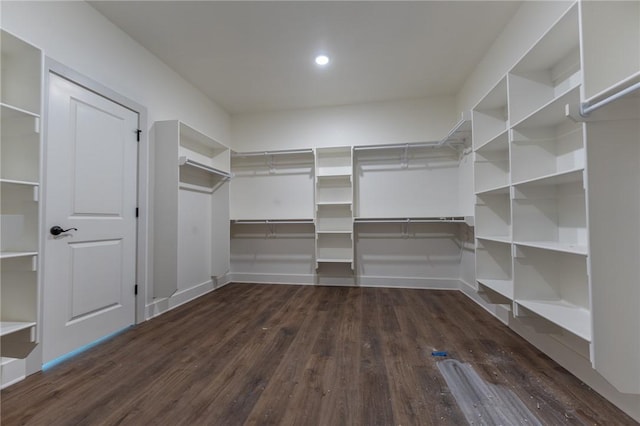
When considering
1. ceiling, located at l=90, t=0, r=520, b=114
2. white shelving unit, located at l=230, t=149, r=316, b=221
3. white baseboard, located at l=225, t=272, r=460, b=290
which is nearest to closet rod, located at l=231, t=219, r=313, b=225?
white shelving unit, located at l=230, t=149, r=316, b=221

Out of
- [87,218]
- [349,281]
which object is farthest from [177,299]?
[349,281]

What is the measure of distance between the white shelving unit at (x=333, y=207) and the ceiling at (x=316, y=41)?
94 centimetres

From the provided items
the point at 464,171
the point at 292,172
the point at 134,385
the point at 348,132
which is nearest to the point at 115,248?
the point at 134,385

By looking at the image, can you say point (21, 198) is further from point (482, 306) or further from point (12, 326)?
point (482, 306)

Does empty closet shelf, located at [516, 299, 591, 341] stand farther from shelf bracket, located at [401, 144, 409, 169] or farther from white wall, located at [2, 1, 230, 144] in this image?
white wall, located at [2, 1, 230, 144]

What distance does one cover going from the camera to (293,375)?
5.53ft

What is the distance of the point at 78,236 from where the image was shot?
204 cm

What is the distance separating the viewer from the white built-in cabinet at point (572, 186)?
1189 millimetres

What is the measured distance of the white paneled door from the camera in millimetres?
1873

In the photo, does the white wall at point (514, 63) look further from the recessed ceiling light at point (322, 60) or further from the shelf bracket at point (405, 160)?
the recessed ceiling light at point (322, 60)

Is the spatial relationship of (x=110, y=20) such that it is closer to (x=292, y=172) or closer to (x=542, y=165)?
(x=292, y=172)

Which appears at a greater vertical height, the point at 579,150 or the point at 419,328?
the point at 579,150

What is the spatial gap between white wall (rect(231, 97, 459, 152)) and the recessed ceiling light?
112cm

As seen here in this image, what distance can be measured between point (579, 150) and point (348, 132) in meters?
2.82
